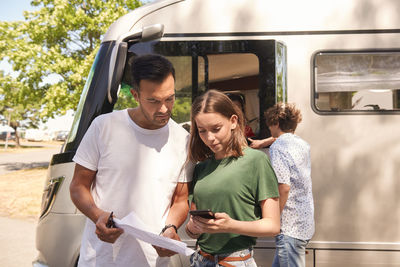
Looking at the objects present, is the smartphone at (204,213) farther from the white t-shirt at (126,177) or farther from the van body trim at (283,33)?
the van body trim at (283,33)

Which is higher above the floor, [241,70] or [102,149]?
[241,70]

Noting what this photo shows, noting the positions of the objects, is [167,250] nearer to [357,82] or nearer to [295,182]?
[295,182]

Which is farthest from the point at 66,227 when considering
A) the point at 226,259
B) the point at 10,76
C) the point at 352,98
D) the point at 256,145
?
the point at 10,76

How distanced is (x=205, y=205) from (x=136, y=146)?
441 millimetres

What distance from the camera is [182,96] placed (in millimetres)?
3660

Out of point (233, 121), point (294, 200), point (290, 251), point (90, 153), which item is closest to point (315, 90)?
point (294, 200)

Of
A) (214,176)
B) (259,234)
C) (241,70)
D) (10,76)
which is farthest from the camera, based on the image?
(10,76)

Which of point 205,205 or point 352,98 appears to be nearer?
point 205,205

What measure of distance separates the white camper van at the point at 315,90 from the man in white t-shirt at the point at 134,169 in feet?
5.25

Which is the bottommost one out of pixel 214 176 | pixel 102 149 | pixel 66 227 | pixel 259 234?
pixel 66 227

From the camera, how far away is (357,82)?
11.7 feet

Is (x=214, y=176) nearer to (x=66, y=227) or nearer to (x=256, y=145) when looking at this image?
(x=256, y=145)

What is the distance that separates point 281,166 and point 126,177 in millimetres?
1442

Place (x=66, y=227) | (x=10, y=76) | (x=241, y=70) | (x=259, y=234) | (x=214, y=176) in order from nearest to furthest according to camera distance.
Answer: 1. (x=259, y=234)
2. (x=214, y=176)
3. (x=66, y=227)
4. (x=241, y=70)
5. (x=10, y=76)
